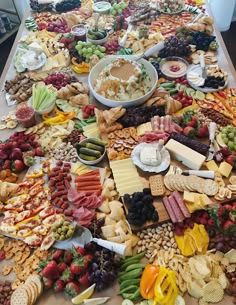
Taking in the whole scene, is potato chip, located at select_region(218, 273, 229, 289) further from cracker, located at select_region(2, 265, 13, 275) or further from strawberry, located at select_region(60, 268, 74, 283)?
cracker, located at select_region(2, 265, 13, 275)

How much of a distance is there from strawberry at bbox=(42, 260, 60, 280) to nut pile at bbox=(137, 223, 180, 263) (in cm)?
36

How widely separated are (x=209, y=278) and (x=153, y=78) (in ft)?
4.17

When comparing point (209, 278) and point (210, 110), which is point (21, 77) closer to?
point (210, 110)

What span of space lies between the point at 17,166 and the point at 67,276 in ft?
2.27

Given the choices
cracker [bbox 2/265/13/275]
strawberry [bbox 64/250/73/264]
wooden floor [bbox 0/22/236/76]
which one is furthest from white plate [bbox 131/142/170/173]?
wooden floor [bbox 0/22/236/76]

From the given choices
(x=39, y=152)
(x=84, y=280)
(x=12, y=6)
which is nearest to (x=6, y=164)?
(x=39, y=152)

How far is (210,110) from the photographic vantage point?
2.06 m

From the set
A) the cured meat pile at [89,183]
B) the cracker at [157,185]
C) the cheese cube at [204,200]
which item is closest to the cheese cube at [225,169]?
the cheese cube at [204,200]

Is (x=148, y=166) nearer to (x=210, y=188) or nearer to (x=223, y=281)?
(x=210, y=188)

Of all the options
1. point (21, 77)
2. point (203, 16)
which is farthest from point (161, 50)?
point (21, 77)

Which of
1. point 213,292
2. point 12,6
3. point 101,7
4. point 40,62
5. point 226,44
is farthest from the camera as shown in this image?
point 12,6

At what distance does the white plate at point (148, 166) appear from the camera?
5.77 ft

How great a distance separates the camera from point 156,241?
1.56 m

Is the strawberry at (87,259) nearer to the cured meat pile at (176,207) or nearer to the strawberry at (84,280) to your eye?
the strawberry at (84,280)
